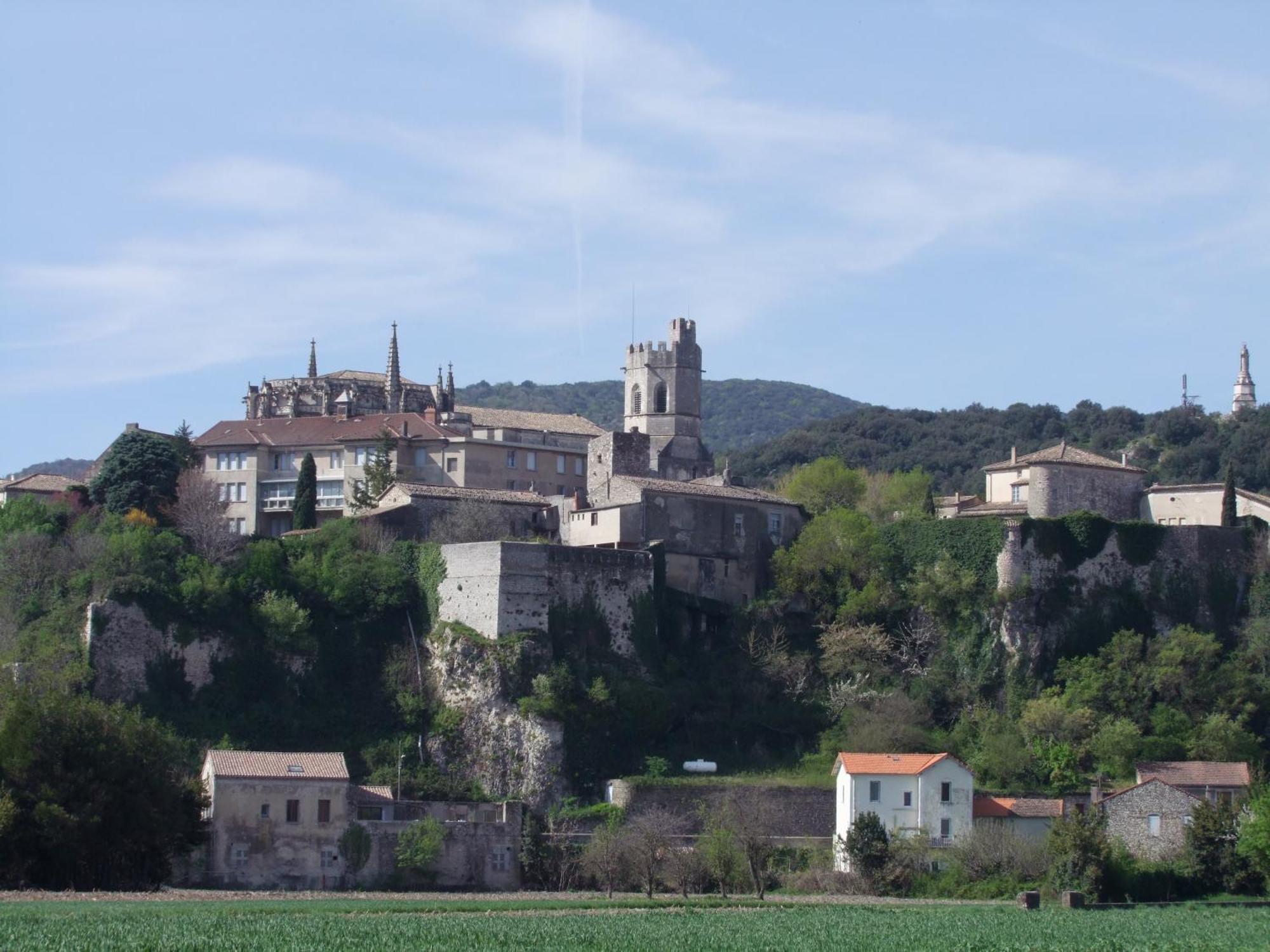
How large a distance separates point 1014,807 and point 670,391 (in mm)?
37938

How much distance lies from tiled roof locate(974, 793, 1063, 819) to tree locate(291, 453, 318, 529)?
90.1 feet

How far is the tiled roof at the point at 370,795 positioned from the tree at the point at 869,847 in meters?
12.7

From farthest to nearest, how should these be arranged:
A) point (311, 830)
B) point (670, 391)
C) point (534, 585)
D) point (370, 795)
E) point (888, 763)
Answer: point (670, 391) → point (534, 585) → point (888, 763) → point (370, 795) → point (311, 830)

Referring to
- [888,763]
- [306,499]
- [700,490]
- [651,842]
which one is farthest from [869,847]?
[306,499]

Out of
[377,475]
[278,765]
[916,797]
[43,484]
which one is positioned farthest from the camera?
[43,484]

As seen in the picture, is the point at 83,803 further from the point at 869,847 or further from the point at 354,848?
the point at 869,847

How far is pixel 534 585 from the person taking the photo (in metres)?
67.9

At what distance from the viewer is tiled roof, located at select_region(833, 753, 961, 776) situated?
6269 cm

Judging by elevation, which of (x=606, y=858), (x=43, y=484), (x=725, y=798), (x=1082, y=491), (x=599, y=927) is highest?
(x=43, y=484)

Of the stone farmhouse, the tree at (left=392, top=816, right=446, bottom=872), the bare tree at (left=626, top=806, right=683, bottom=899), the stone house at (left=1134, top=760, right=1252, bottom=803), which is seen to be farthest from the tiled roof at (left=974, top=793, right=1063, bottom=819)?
the tree at (left=392, top=816, right=446, bottom=872)

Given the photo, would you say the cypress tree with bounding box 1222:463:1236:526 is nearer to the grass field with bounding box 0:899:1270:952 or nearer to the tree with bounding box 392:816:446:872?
the grass field with bounding box 0:899:1270:952

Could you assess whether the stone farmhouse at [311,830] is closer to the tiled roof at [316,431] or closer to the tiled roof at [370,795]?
the tiled roof at [370,795]

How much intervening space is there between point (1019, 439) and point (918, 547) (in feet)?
184

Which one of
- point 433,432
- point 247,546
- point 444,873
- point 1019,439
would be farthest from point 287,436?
point 1019,439
